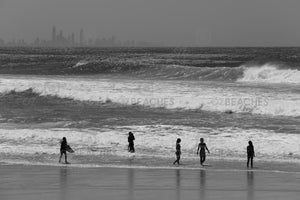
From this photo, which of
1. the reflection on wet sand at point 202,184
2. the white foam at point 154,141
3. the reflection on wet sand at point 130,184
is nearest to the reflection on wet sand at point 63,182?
the reflection on wet sand at point 130,184

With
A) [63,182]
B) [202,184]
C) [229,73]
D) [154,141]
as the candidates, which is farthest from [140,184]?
[229,73]

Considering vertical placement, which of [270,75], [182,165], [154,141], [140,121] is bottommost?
[182,165]

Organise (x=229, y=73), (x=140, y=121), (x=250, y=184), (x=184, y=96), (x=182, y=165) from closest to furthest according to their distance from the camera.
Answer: (x=250, y=184) < (x=182, y=165) < (x=140, y=121) < (x=184, y=96) < (x=229, y=73)

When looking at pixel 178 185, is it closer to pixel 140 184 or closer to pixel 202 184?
pixel 202 184

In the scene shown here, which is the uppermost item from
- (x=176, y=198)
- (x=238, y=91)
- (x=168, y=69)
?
(x=168, y=69)

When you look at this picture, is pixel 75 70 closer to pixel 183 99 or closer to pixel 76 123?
pixel 183 99

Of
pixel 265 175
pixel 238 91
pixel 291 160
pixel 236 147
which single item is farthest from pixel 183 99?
pixel 265 175

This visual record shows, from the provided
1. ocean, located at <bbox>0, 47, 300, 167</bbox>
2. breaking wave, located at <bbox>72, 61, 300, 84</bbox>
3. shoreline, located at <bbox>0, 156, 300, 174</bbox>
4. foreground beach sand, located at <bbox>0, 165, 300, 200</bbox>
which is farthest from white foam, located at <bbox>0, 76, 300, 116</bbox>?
foreground beach sand, located at <bbox>0, 165, 300, 200</bbox>

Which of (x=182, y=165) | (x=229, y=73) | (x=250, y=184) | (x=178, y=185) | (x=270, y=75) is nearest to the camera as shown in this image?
(x=178, y=185)

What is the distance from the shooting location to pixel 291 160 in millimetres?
18844

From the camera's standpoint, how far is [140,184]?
595 inches

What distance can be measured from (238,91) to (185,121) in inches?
504

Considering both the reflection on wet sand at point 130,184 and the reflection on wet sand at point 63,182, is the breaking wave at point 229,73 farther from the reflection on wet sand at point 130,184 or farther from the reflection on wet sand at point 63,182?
the reflection on wet sand at point 63,182

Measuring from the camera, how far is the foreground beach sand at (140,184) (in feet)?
45.2
